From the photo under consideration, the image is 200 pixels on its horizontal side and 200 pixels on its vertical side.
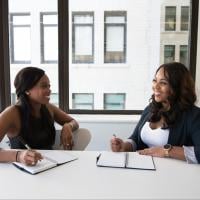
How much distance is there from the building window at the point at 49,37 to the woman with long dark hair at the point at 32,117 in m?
1.31

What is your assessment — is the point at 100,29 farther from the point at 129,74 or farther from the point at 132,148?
the point at 132,148

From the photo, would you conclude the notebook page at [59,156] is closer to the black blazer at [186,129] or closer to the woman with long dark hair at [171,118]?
the woman with long dark hair at [171,118]

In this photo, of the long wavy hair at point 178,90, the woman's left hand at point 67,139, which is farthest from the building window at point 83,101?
the long wavy hair at point 178,90

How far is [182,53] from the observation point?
311 centimetres

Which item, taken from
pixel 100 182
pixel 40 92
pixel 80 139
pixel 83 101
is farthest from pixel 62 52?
pixel 100 182

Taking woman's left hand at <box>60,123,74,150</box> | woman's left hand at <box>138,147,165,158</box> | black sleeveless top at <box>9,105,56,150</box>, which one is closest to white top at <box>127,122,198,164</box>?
woman's left hand at <box>138,147,165,158</box>

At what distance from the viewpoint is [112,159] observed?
1489 millimetres

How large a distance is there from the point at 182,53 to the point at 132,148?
1.73 meters

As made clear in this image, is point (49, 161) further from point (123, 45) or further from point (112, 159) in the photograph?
point (123, 45)

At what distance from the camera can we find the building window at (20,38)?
314cm

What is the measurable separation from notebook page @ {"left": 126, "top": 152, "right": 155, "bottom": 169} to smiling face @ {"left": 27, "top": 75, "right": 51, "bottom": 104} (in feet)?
2.41

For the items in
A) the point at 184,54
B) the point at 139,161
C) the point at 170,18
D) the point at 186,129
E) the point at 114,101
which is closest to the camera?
the point at 139,161

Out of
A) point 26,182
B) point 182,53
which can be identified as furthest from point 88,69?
point 26,182

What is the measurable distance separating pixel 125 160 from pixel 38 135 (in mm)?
680
